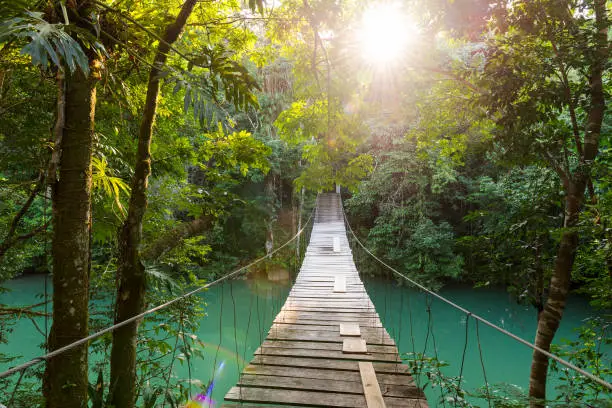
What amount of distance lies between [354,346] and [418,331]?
19.3ft

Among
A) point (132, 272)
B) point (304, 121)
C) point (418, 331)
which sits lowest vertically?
point (418, 331)

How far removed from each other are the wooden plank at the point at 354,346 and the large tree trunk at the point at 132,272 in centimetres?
118

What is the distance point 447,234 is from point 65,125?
332 inches

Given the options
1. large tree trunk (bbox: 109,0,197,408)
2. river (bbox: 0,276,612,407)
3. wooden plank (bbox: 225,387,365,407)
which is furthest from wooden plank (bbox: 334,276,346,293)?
large tree trunk (bbox: 109,0,197,408)

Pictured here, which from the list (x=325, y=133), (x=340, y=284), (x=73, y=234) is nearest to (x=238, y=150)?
(x=325, y=133)

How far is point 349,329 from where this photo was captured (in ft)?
8.00

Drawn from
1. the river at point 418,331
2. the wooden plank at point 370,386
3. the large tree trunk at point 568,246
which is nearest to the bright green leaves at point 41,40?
the wooden plank at point 370,386

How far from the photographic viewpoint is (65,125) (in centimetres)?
108

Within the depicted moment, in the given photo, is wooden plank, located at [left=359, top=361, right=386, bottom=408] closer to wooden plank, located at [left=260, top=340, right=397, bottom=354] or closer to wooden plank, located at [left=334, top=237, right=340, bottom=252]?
wooden plank, located at [left=260, top=340, right=397, bottom=354]

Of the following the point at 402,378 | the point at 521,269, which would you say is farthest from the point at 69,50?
the point at 521,269

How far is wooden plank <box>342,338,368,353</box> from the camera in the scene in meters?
2.08

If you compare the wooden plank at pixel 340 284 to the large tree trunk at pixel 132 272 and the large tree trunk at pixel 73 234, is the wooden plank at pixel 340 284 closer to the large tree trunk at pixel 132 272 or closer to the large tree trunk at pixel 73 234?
the large tree trunk at pixel 132 272

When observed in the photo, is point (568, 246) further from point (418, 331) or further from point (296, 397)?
point (418, 331)

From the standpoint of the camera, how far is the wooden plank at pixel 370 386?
1525mm
